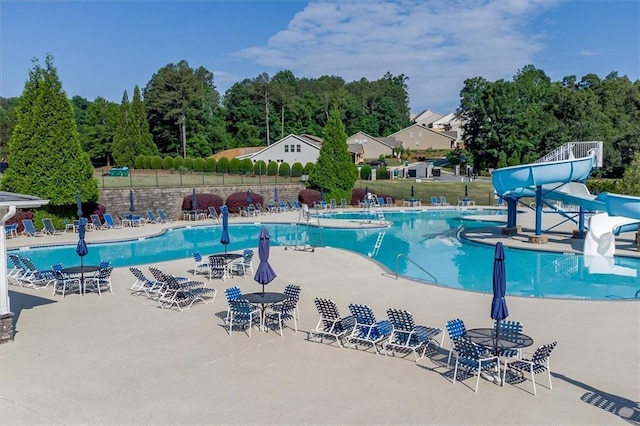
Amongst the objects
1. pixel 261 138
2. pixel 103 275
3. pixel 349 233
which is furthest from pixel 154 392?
pixel 261 138

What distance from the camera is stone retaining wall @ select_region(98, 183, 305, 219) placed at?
32.2 m

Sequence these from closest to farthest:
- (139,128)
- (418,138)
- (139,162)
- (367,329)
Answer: (367,329) → (139,162) → (139,128) → (418,138)

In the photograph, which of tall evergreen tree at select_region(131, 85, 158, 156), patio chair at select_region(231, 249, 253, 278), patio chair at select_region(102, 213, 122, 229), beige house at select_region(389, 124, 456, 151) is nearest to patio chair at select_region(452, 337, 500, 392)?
patio chair at select_region(231, 249, 253, 278)

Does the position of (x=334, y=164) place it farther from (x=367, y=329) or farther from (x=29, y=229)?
(x=367, y=329)

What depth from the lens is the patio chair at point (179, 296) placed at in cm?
→ 1293

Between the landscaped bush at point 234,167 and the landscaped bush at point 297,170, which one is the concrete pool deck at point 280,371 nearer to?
the landscaped bush at point 297,170

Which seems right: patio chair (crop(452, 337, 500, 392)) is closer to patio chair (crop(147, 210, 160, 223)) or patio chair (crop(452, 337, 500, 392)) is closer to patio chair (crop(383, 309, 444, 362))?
patio chair (crop(383, 309, 444, 362))

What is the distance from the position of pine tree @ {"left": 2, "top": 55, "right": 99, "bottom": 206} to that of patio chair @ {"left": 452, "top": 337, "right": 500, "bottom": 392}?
23.1 m

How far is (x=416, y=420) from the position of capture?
691cm

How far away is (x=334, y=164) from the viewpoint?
3991cm

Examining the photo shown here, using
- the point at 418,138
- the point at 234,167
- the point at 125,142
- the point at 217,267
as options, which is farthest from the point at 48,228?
the point at 418,138

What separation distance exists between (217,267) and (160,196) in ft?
64.2

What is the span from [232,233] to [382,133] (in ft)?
242

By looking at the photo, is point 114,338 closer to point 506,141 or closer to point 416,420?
point 416,420
